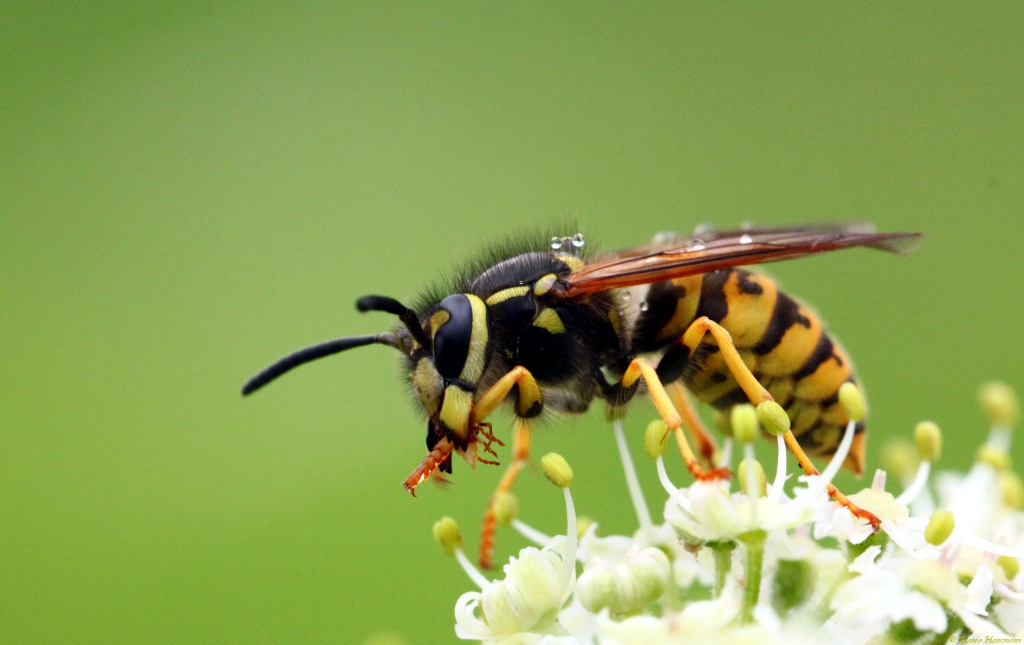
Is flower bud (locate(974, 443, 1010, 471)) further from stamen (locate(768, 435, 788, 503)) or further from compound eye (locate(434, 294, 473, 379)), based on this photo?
compound eye (locate(434, 294, 473, 379))

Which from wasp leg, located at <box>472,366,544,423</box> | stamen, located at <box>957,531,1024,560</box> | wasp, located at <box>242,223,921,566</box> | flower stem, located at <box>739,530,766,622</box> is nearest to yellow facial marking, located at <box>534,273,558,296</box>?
wasp, located at <box>242,223,921,566</box>

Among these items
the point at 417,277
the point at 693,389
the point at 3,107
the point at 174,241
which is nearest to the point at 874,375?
the point at 417,277

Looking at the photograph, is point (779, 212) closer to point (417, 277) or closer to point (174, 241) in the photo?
point (417, 277)

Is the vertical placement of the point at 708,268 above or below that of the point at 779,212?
above

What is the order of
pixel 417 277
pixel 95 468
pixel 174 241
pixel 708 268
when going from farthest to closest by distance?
1. pixel 174 241
2. pixel 417 277
3. pixel 95 468
4. pixel 708 268

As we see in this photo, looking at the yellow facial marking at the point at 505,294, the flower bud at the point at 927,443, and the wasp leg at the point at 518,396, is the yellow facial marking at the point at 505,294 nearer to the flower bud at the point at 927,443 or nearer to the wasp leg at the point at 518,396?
the wasp leg at the point at 518,396

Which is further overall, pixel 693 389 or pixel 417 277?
pixel 417 277
